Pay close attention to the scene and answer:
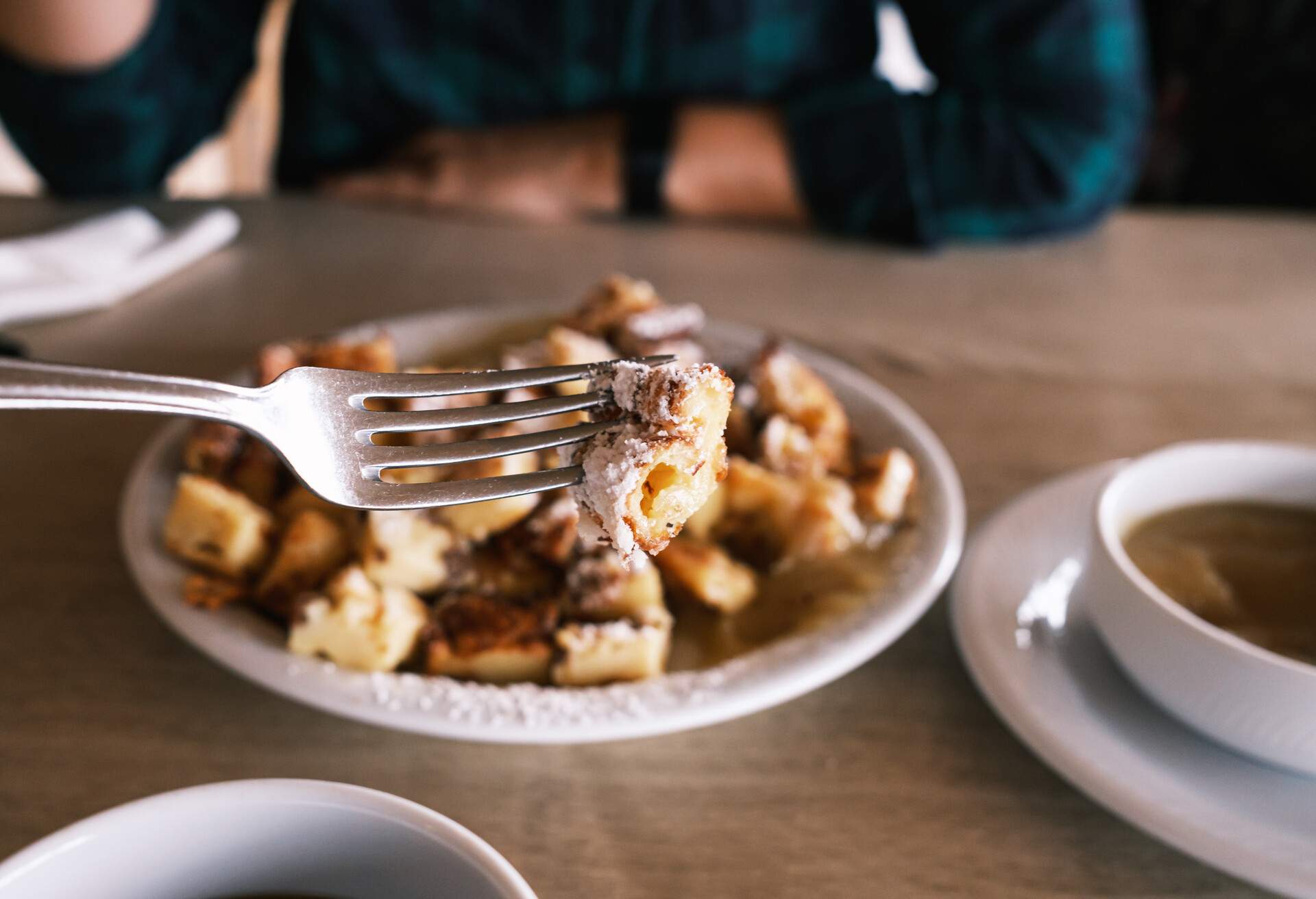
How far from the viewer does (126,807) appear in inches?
13.0

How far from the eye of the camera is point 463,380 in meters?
0.44

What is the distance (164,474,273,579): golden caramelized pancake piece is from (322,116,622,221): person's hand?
92cm

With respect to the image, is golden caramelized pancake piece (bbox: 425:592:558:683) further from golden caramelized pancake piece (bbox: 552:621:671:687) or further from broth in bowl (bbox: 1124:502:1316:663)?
Answer: broth in bowl (bbox: 1124:502:1316:663)

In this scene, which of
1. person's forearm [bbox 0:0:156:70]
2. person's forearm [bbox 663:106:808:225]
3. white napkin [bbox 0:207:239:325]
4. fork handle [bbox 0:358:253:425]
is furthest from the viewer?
person's forearm [bbox 663:106:808:225]

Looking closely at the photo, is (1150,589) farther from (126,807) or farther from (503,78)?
(503,78)

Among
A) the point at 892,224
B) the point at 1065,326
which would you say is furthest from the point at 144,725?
the point at 892,224

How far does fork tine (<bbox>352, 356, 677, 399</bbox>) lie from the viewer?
420mm

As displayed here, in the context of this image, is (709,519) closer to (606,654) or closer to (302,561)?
(606,654)

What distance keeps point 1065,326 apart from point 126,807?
110 centimetres

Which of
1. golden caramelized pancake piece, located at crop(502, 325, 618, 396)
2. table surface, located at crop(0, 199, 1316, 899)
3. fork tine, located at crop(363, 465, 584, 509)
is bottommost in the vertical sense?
table surface, located at crop(0, 199, 1316, 899)

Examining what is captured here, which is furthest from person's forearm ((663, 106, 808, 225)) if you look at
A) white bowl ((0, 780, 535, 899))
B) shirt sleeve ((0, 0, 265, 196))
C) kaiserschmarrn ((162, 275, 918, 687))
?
white bowl ((0, 780, 535, 899))

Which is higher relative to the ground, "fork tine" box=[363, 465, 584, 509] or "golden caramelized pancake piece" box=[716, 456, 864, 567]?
"fork tine" box=[363, 465, 584, 509]

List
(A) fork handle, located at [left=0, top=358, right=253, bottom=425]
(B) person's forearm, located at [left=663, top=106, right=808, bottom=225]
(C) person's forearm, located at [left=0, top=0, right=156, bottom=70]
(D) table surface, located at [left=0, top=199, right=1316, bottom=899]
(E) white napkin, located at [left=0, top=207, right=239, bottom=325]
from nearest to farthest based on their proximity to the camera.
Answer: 1. (A) fork handle, located at [left=0, top=358, right=253, bottom=425]
2. (D) table surface, located at [left=0, top=199, right=1316, bottom=899]
3. (E) white napkin, located at [left=0, top=207, right=239, bottom=325]
4. (C) person's forearm, located at [left=0, top=0, right=156, bottom=70]
5. (B) person's forearm, located at [left=663, top=106, right=808, bottom=225]

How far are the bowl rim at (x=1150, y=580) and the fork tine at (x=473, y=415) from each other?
0.31 m
